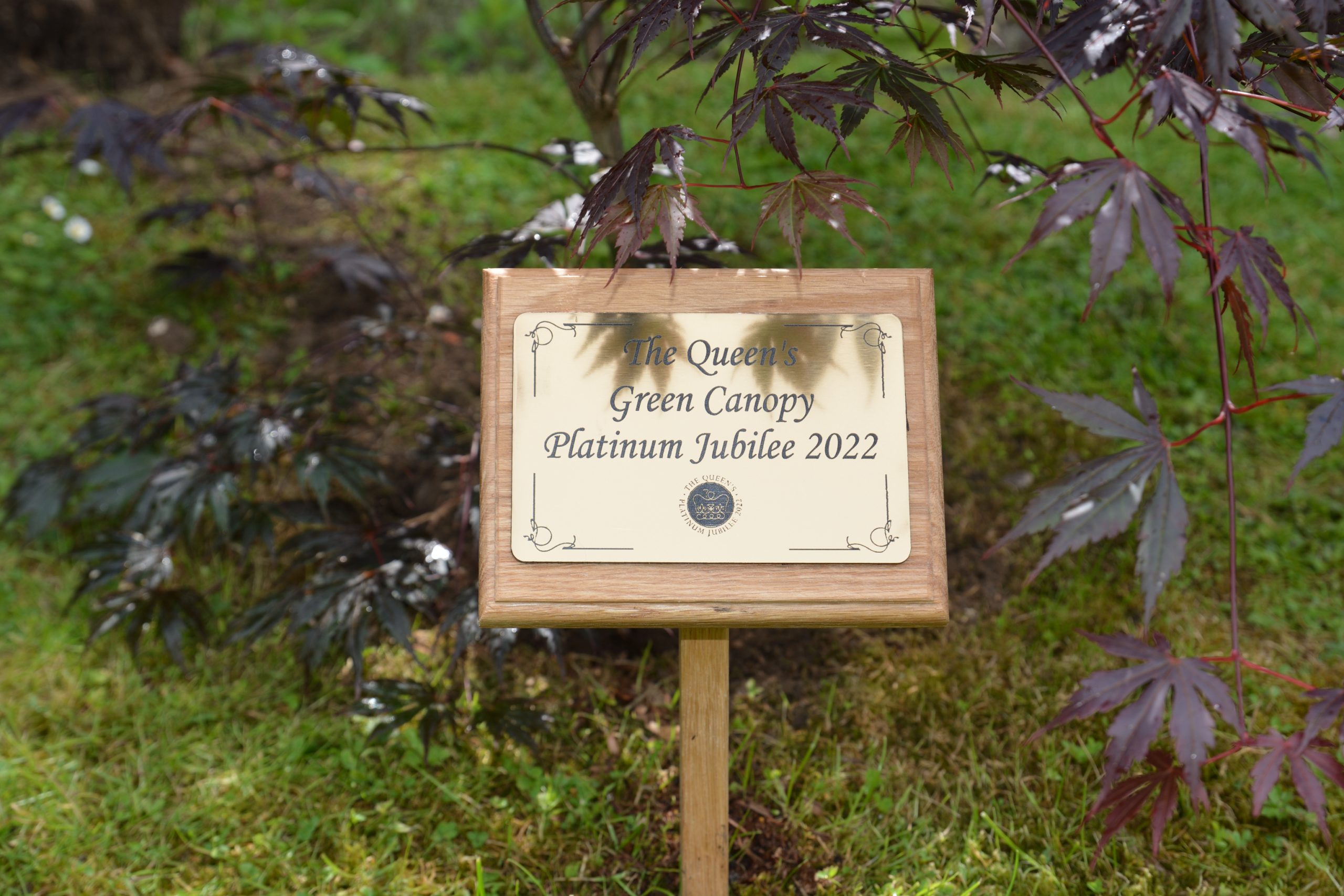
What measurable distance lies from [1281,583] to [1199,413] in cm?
51

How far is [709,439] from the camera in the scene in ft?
4.00

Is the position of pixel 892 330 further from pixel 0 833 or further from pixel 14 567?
pixel 14 567

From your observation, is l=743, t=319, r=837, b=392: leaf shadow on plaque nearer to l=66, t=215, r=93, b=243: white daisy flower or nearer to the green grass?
the green grass

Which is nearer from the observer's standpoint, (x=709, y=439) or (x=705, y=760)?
(x=709, y=439)

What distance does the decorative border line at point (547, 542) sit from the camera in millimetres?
1197

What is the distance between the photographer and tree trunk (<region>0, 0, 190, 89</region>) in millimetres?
3338

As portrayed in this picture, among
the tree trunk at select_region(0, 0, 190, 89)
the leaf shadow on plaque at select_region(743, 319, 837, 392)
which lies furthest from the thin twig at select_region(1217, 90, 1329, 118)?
the tree trunk at select_region(0, 0, 190, 89)

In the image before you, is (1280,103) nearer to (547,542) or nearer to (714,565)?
(714,565)

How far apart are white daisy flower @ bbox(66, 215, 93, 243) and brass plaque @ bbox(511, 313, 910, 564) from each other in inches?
90.9

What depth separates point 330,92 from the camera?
175 centimetres

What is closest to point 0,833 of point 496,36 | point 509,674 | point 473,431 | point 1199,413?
point 509,674

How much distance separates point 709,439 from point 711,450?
0.05ft

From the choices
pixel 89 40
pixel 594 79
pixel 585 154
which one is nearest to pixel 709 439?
pixel 585 154

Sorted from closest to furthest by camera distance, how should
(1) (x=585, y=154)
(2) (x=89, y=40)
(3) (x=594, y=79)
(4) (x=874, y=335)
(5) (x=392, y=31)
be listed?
(4) (x=874, y=335) → (1) (x=585, y=154) → (3) (x=594, y=79) → (2) (x=89, y=40) → (5) (x=392, y=31)
